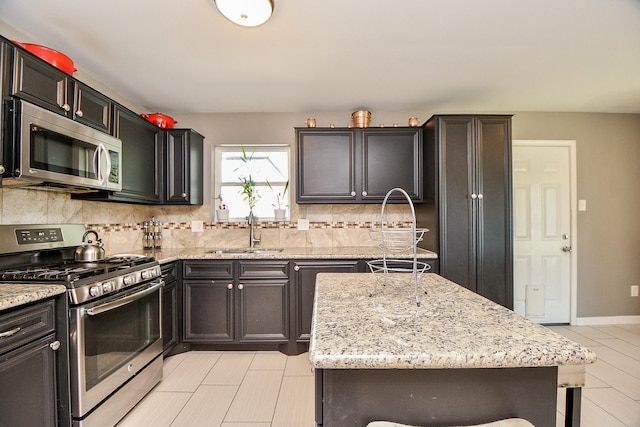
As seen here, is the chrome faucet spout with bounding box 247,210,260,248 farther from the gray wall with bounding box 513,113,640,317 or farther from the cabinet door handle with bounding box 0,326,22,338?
the gray wall with bounding box 513,113,640,317

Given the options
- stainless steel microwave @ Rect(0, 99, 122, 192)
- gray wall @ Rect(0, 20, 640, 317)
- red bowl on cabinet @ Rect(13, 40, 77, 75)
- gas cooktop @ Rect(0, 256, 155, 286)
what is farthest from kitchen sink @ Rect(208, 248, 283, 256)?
red bowl on cabinet @ Rect(13, 40, 77, 75)

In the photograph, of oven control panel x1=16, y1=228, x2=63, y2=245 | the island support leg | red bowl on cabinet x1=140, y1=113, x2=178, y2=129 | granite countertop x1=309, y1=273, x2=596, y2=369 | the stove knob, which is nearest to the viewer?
granite countertop x1=309, y1=273, x2=596, y2=369

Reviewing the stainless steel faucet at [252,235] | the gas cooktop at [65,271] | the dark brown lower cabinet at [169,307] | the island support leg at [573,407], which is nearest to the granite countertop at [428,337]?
the island support leg at [573,407]

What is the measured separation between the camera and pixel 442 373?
2.42ft

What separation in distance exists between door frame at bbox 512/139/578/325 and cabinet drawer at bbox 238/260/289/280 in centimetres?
280

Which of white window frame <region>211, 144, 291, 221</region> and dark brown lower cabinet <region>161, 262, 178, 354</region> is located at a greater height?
white window frame <region>211, 144, 291, 221</region>

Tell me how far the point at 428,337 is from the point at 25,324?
1.59m

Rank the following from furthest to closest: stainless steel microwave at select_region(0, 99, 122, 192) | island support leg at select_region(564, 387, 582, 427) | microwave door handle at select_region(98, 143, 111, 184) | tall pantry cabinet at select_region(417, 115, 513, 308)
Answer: tall pantry cabinet at select_region(417, 115, 513, 308)
microwave door handle at select_region(98, 143, 111, 184)
stainless steel microwave at select_region(0, 99, 122, 192)
island support leg at select_region(564, 387, 582, 427)

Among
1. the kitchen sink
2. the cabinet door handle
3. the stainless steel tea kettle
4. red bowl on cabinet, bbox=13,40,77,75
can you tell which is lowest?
the cabinet door handle

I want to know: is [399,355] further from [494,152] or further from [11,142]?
[494,152]

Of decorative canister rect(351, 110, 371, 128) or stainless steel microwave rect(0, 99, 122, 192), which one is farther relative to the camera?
decorative canister rect(351, 110, 371, 128)

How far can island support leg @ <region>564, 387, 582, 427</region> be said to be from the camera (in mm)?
750

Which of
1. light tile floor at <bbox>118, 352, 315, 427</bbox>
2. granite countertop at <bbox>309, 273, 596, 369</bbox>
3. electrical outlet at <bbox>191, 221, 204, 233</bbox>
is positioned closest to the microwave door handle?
electrical outlet at <bbox>191, 221, 204, 233</bbox>

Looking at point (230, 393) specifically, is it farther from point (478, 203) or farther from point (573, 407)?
point (478, 203)
